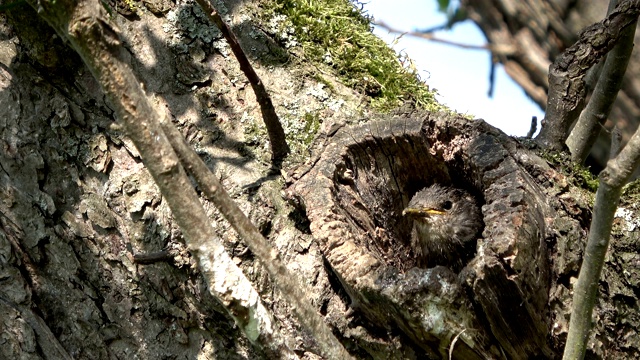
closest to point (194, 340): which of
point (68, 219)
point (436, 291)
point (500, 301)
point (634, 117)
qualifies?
point (68, 219)

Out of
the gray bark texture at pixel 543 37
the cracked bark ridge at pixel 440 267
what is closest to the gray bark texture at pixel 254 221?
the cracked bark ridge at pixel 440 267

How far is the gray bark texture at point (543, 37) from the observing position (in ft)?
17.8

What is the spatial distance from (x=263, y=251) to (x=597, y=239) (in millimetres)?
814

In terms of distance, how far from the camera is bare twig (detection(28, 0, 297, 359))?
168 centimetres

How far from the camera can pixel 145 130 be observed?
67.9 inches

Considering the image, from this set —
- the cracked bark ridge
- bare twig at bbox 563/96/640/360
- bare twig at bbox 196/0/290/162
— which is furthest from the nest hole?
bare twig at bbox 563/96/640/360

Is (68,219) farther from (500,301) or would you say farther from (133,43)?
(500,301)

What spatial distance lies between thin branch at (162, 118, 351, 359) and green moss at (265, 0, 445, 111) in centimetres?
121

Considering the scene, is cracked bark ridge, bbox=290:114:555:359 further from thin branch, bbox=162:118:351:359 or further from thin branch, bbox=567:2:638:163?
thin branch, bbox=567:2:638:163

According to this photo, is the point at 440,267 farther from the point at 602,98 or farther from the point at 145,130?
the point at 602,98

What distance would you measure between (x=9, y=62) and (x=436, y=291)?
1767mm

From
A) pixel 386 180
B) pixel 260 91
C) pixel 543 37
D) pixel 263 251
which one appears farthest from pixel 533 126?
pixel 543 37

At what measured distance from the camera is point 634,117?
18.1 feet

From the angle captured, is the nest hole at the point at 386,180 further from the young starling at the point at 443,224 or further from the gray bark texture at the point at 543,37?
the gray bark texture at the point at 543,37
